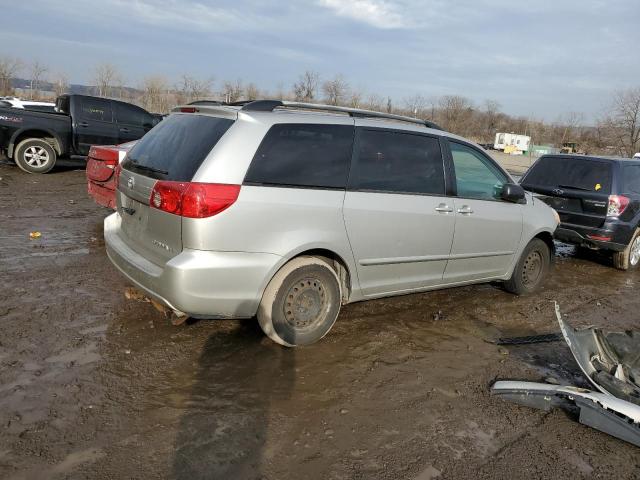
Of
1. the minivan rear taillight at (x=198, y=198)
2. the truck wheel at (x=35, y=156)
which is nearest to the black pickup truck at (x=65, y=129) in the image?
the truck wheel at (x=35, y=156)

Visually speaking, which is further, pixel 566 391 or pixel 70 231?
pixel 70 231

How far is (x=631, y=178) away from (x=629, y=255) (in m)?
1.19

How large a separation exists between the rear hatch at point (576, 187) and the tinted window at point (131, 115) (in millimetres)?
9580

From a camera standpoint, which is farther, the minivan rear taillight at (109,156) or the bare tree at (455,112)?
the bare tree at (455,112)

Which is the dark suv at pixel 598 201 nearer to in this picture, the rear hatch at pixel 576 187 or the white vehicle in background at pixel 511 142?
the rear hatch at pixel 576 187

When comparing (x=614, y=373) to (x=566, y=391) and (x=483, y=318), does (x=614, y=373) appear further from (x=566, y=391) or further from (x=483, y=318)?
(x=483, y=318)

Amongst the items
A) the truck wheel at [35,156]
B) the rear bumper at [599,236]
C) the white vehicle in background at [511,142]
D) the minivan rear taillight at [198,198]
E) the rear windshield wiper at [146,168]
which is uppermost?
the white vehicle in background at [511,142]

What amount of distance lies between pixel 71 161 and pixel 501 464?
15.2m

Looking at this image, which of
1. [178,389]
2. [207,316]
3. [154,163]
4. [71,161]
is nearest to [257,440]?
[178,389]

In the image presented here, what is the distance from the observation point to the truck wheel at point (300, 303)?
3.86 meters

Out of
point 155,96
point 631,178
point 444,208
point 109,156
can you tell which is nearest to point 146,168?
point 444,208

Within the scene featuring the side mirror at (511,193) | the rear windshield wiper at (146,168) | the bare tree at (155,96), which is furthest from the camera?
the bare tree at (155,96)

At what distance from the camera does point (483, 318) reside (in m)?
5.22

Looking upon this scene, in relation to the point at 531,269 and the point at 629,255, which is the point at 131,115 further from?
the point at 629,255
